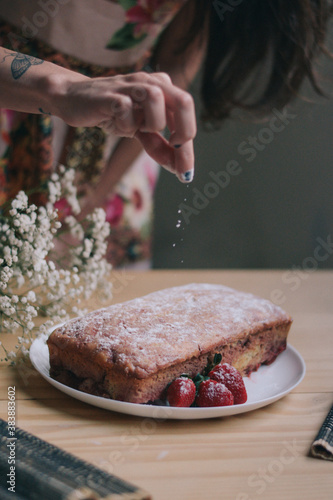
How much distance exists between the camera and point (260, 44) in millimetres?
1739

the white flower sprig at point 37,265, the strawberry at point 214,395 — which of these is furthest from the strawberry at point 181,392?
the white flower sprig at point 37,265

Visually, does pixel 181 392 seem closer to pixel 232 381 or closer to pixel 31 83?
pixel 232 381

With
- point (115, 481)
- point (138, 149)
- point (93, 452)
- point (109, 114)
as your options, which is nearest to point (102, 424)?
point (93, 452)

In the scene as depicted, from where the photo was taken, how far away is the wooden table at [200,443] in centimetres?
72

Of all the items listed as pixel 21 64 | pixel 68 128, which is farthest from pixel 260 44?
pixel 21 64

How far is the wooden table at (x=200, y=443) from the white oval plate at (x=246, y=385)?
0.08 ft

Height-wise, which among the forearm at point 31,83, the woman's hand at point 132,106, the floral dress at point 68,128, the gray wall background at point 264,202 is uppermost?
the woman's hand at point 132,106

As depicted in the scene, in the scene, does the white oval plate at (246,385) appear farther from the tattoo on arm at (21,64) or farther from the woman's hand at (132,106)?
the tattoo on arm at (21,64)

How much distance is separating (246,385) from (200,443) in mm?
247

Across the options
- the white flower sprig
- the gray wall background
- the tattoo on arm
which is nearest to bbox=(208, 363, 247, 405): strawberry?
the white flower sprig

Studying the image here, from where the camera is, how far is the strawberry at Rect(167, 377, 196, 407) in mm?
872

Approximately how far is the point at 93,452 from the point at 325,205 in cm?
290

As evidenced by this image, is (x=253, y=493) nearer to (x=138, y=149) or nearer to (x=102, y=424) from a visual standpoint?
(x=102, y=424)

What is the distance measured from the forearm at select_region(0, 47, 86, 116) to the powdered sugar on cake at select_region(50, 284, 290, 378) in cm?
39
